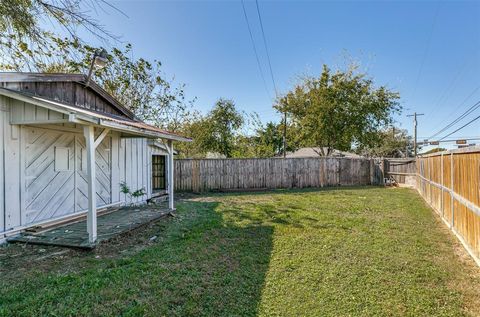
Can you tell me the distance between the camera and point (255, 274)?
3.28 m

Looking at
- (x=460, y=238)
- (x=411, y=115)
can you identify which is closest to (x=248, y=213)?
(x=460, y=238)

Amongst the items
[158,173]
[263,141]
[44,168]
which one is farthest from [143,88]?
[263,141]

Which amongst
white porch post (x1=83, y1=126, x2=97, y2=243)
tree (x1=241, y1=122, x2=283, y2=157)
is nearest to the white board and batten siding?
white porch post (x1=83, y1=126, x2=97, y2=243)

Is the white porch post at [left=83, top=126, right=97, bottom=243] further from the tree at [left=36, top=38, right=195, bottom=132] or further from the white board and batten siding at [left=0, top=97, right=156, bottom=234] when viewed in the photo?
the tree at [left=36, top=38, right=195, bottom=132]

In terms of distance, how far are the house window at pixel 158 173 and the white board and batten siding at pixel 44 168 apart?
9.52 ft

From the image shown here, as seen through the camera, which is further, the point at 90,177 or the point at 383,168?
the point at 383,168

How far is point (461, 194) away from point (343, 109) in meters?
14.2

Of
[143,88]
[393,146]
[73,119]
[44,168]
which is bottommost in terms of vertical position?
[44,168]

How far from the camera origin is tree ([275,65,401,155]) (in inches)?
687

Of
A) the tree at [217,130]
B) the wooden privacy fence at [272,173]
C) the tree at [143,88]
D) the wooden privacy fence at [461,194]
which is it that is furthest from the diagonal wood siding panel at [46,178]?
the tree at [217,130]

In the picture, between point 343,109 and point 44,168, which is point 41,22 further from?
point 343,109

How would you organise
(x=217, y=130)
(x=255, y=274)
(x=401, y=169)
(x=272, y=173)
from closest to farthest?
(x=255, y=274), (x=272, y=173), (x=401, y=169), (x=217, y=130)

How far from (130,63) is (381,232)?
14.1 meters

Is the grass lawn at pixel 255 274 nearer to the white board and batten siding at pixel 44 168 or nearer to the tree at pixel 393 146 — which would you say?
the white board and batten siding at pixel 44 168
